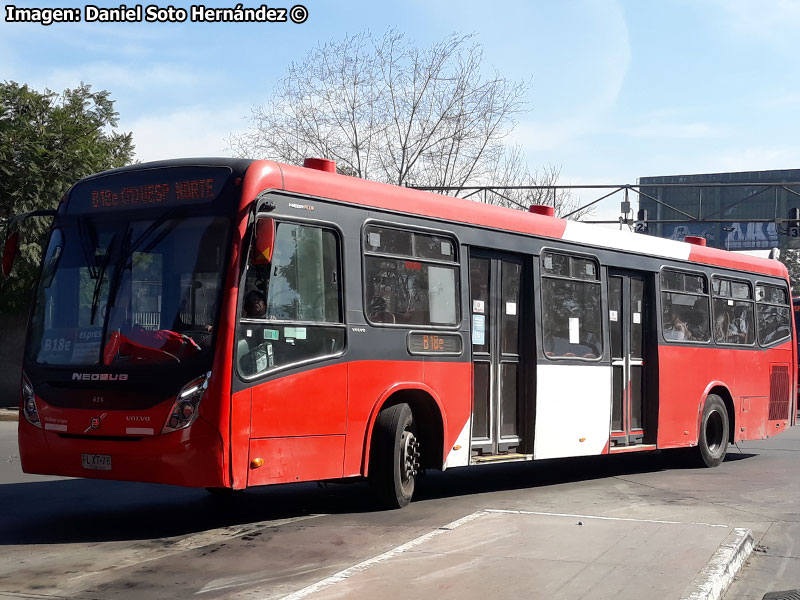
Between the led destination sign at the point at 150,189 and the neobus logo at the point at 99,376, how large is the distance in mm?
1451

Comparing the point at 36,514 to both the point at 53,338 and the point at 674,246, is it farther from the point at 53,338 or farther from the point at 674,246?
the point at 674,246

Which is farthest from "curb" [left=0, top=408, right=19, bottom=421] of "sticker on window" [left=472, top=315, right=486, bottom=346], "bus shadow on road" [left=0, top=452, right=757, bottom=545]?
"sticker on window" [left=472, top=315, right=486, bottom=346]

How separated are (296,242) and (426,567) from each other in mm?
3248

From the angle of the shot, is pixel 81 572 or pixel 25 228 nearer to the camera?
pixel 81 572

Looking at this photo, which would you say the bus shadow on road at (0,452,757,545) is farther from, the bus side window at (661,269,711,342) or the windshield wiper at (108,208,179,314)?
the bus side window at (661,269,711,342)

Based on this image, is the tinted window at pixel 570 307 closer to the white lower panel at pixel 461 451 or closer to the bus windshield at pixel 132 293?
the white lower panel at pixel 461 451

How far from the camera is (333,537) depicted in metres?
8.45

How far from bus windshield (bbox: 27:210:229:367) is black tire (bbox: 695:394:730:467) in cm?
943

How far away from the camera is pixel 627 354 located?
46.4 feet

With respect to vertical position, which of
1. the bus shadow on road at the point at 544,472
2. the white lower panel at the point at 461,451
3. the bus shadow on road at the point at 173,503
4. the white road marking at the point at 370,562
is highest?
the white lower panel at the point at 461,451

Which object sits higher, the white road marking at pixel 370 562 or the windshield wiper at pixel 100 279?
the windshield wiper at pixel 100 279

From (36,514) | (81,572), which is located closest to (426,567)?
(81,572)

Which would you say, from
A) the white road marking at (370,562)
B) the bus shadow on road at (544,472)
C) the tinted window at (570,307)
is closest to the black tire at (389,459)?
the white road marking at (370,562)

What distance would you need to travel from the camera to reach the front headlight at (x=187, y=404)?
824 cm
